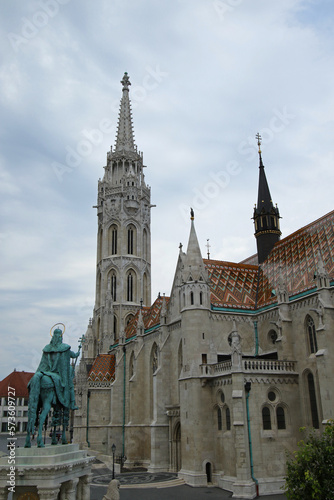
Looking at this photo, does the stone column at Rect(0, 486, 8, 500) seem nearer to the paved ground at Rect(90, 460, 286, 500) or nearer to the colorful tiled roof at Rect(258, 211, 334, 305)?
the paved ground at Rect(90, 460, 286, 500)

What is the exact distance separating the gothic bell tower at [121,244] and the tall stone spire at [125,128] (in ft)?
0.57

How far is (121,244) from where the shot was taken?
2343 inches

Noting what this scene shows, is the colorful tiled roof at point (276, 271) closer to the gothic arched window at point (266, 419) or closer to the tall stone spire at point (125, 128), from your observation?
the gothic arched window at point (266, 419)

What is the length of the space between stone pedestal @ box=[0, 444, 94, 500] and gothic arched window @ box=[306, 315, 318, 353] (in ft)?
59.0

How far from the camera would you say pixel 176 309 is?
3541cm

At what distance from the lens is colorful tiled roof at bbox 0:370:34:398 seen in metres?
81.6

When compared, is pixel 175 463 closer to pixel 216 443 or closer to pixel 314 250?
pixel 216 443

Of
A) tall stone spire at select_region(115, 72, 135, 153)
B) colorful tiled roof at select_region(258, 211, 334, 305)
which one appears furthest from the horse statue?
tall stone spire at select_region(115, 72, 135, 153)

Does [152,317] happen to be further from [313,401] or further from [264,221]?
[313,401]

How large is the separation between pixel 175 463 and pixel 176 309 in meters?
11.2

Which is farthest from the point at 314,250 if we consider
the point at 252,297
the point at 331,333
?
the point at 331,333

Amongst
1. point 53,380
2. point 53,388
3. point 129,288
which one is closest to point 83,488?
point 53,388

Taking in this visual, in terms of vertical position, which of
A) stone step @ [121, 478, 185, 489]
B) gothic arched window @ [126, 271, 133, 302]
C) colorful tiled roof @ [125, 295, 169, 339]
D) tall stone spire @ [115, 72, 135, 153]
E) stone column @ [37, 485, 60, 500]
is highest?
tall stone spire @ [115, 72, 135, 153]

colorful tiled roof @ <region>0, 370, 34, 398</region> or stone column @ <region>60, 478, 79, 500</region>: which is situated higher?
colorful tiled roof @ <region>0, 370, 34, 398</region>
